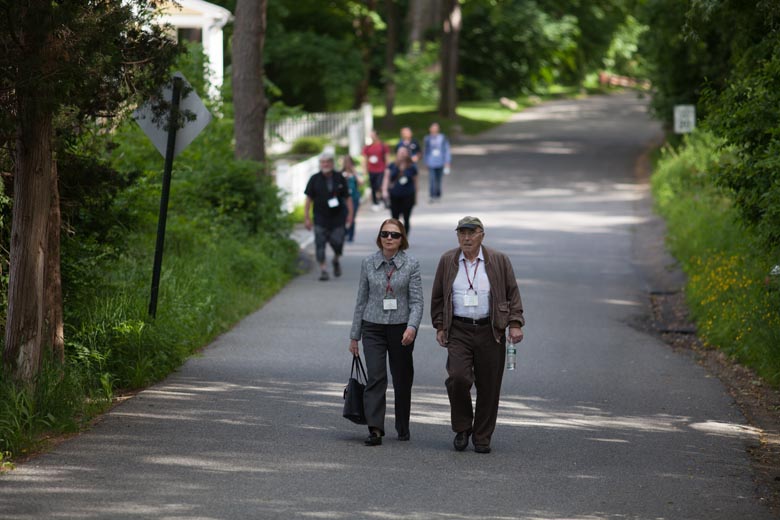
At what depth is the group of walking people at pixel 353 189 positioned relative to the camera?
61.0 feet

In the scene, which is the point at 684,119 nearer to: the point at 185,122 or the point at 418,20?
the point at 185,122

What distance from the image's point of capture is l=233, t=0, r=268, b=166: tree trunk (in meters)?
21.9

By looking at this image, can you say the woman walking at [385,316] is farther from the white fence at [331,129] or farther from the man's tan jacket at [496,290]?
the white fence at [331,129]

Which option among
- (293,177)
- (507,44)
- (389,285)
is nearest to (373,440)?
(389,285)

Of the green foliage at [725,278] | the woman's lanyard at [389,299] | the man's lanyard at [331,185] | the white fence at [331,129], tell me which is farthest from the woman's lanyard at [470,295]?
the white fence at [331,129]

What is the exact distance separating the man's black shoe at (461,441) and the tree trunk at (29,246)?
3203mm

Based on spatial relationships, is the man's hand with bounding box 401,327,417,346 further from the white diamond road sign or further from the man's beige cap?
the white diamond road sign

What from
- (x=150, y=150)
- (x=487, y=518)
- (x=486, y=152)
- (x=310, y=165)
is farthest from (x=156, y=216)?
(x=486, y=152)

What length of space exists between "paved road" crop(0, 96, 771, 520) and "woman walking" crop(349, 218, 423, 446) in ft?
1.23

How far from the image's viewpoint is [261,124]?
22.4m

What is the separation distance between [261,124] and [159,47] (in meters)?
11.4

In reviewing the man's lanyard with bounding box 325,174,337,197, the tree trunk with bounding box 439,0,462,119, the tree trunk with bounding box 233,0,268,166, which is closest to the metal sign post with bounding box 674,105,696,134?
the tree trunk with bounding box 233,0,268,166

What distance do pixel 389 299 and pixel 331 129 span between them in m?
35.0

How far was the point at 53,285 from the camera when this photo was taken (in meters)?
10.3
